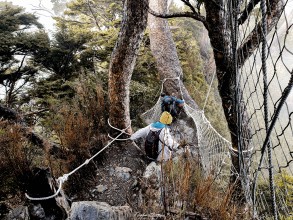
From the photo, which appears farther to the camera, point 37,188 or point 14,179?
point 14,179

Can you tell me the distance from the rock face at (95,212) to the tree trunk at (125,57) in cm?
193

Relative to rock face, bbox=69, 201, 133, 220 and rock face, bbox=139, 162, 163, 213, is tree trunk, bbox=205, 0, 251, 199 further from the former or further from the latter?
rock face, bbox=69, 201, 133, 220

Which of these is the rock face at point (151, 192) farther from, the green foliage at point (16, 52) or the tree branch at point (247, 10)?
the green foliage at point (16, 52)

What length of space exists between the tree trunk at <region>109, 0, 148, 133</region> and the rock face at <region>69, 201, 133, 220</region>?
193 centimetres

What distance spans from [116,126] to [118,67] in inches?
40.5

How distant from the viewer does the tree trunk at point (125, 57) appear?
273cm

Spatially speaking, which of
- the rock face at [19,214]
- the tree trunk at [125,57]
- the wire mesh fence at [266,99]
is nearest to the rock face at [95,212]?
the rock face at [19,214]

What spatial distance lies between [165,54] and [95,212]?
5571mm

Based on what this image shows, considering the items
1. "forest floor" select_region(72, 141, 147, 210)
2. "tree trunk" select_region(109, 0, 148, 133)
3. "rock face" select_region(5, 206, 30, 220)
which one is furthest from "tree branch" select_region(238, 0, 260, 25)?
"rock face" select_region(5, 206, 30, 220)

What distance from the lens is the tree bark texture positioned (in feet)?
20.5

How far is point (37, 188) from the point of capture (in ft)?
5.68

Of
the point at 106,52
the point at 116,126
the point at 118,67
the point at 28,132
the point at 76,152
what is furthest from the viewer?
the point at 106,52

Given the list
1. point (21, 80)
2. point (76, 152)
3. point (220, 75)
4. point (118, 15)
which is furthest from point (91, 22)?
point (220, 75)

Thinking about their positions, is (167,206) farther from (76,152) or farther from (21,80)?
(21,80)
